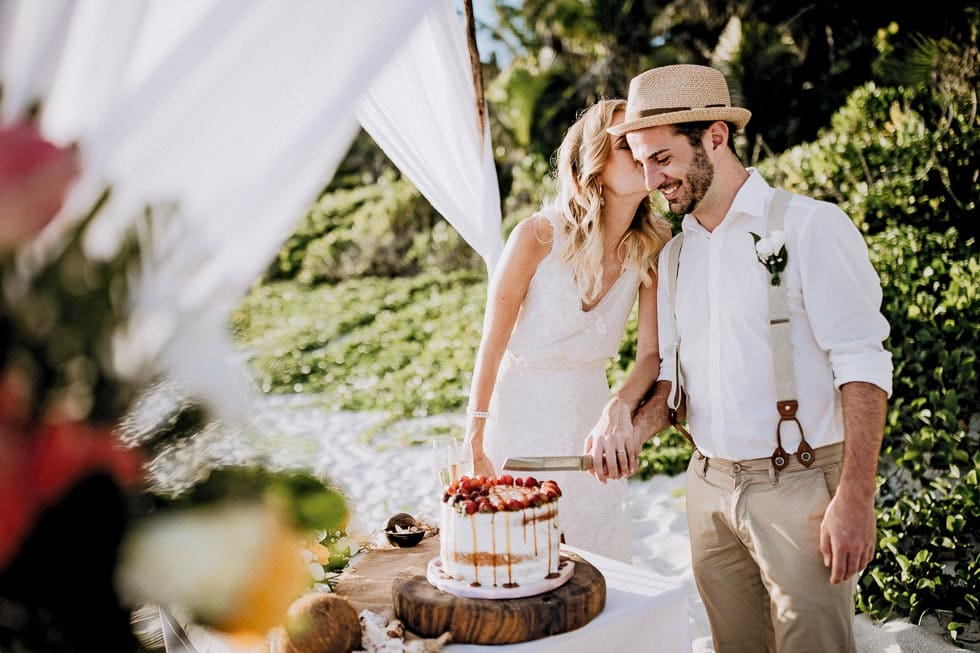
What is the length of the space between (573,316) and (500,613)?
1.30 meters

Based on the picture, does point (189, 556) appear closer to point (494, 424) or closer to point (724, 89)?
point (724, 89)

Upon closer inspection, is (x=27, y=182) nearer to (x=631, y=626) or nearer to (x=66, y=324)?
(x=66, y=324)

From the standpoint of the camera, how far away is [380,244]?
55.5ft

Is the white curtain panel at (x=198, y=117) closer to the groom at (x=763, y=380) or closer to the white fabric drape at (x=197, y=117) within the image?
the white fabric drape at (x=197, y=117)

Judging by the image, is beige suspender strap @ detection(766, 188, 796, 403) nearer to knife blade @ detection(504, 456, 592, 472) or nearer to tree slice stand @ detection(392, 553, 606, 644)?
knife blade @ detection(504, 456, 592, 472)

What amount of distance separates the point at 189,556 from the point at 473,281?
12.8m

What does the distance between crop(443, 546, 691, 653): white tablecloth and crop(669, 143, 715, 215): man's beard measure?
3.31 ft

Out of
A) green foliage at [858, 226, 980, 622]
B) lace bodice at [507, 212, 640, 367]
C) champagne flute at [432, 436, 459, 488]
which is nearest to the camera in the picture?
champagne flute at [432, 436, 459, 488]

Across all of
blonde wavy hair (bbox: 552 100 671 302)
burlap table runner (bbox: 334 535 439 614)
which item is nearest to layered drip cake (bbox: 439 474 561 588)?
burlap table runner (bbox: 334 535 439 614)

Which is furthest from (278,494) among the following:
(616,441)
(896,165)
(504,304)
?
(896,165)

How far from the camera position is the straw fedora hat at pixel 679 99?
2348 mm

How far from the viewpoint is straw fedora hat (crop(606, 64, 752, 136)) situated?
2348 mm

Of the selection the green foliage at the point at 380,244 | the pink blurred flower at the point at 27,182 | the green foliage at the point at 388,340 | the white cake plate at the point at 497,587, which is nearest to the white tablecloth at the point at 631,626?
the white cake plate at the point at 497,587

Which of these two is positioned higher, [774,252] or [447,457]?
[774,252]
